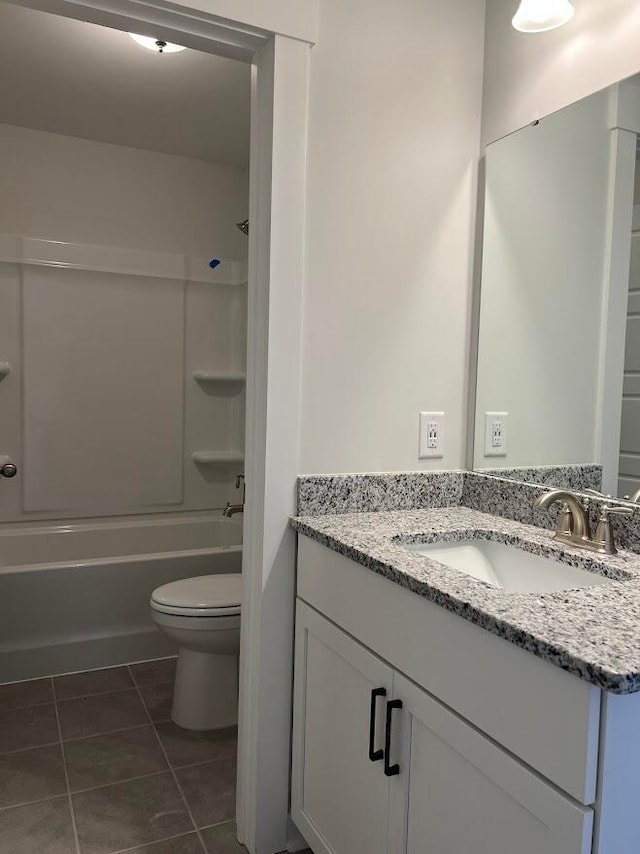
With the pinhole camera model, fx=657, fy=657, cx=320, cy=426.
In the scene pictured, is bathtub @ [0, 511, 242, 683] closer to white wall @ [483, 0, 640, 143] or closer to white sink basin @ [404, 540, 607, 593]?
white sink basin @ [404, 540, 607, 593]

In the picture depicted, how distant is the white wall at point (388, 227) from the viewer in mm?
1601

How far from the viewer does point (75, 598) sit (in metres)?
2.69

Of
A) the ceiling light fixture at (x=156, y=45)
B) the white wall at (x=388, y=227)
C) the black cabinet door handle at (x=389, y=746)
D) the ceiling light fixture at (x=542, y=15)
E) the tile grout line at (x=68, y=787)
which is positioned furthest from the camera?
the ceiling light fixture at (x=156, y=45)

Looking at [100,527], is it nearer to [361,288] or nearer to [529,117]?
[361,288]

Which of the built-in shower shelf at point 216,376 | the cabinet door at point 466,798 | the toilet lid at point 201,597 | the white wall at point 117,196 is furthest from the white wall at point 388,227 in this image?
the white wall at point 117,196

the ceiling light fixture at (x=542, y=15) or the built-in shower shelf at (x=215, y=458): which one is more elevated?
the ceiling light fixture at (x=542, y=15)

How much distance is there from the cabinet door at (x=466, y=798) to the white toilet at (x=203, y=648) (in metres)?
1.13

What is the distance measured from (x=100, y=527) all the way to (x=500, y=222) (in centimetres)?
242

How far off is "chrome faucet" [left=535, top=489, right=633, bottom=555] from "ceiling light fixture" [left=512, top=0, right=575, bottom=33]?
3.44 feet

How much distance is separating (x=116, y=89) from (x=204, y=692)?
230 centimetres

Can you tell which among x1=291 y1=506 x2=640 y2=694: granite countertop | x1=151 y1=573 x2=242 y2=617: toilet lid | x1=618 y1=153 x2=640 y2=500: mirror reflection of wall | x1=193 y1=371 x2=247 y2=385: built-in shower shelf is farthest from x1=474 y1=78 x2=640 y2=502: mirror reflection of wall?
x1=193 y1=371 x2=247 y2=385: built-in shower shelf

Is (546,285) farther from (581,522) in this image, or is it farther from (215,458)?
(215,458)

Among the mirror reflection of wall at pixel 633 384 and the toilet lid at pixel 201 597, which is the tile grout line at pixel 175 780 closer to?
the toilet lid at pixel 201 597

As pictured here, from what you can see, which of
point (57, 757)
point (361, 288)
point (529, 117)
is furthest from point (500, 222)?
point (57, 757)
